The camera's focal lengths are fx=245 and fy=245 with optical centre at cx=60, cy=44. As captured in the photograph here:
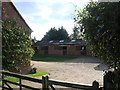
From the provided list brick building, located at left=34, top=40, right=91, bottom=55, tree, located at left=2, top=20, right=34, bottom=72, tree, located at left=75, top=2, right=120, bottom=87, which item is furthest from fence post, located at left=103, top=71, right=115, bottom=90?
brick building, located at left=34, top=40, right=91, bottom=55

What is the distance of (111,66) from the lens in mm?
5664

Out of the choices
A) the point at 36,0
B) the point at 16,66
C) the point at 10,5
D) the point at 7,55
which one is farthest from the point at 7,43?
the point at 10,5

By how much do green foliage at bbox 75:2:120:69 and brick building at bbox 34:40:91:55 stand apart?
42306 millimetres

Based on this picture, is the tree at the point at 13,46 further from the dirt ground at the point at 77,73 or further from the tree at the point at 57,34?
the tree at the point at 57,34

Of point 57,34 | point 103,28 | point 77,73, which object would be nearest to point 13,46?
point 103,28

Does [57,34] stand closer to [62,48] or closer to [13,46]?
[62,48]

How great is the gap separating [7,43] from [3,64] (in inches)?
39.5

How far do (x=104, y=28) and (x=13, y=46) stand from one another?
287 inches

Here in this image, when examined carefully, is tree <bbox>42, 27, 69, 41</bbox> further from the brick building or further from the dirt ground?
the dirt ground

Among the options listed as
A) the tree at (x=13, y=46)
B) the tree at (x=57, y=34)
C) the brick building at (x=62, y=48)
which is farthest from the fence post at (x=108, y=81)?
the tree at (x=57, y=34)

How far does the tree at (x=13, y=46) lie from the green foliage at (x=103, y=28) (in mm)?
6082

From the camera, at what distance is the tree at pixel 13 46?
11275mm

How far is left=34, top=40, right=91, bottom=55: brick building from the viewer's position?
161ft

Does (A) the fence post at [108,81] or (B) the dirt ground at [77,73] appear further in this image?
(B) the dirt ground at [77,73]
